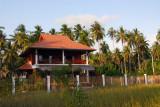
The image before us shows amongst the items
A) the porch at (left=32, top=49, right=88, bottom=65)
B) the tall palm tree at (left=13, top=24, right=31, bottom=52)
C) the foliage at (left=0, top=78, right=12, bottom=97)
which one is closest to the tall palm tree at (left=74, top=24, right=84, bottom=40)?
the tall palm tree at (left=13, top=24, right=31, bottom=52)

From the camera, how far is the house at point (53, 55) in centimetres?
2366

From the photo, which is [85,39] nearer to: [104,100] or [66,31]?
[66,31]

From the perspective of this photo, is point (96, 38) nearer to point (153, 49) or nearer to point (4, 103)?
point (153, 49)

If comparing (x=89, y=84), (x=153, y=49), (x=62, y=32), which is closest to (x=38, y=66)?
(x=89, y=84)

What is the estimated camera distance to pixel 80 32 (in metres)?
50.5

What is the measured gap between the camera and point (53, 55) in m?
26.7

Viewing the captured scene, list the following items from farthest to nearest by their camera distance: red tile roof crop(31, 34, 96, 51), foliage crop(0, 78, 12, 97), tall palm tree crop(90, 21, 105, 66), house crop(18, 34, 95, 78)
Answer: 1. tall palm tree crop(90, 21, 105, 66)
2. red tile roof crop(31, 34, 96, 51)
3. house crop(18, 34, 95, 78)
4. foliage crop(0, 78, 12, 97)

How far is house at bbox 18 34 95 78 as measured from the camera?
23.7 metres

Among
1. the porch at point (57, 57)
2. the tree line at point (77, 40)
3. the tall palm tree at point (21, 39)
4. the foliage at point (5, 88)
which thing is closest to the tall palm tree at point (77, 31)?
the tree line at point (77, 40)

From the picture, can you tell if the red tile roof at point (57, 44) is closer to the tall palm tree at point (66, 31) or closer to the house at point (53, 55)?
the house at point (53, 55)

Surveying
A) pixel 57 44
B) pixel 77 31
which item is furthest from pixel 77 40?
pixel 57 44

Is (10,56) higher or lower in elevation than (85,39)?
lower

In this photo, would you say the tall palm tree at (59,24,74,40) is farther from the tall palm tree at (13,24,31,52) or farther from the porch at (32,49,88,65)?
the porch at (32,49,88,65)

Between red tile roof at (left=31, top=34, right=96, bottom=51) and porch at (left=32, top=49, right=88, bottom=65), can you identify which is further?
porch at (left=32, top=49, right=88, bottom=65)
